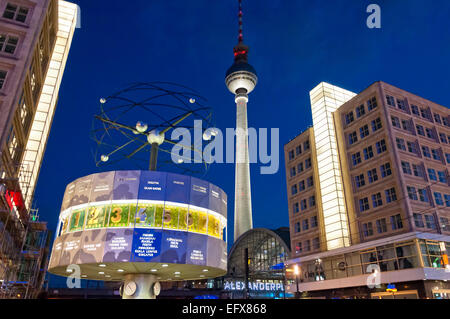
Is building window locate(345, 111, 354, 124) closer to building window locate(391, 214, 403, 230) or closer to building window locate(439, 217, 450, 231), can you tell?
building window locate(391, 214, 403, 230)

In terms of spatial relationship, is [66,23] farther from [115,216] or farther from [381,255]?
[381,255]

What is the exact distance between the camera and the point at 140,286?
78.2 ft

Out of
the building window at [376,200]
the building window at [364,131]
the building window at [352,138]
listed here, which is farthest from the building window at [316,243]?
the building window at [364,131]

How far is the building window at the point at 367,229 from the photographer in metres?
49.5

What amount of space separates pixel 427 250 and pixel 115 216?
39.2 m

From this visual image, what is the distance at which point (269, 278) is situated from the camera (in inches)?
3420

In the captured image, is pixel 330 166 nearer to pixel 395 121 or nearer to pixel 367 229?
pixel 367 229

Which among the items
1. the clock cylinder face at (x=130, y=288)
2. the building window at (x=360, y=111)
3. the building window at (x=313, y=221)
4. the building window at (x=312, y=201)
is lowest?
the clock cylinder face at (x=130, y=288)

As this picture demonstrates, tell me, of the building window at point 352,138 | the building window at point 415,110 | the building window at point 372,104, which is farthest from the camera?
the building window at point 352,138

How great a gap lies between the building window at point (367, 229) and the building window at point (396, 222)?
416 cm

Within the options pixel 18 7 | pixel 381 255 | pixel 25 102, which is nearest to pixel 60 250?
pixel 25 102

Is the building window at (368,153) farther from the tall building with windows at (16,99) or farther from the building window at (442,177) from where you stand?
the tall building with windows at (16,99)

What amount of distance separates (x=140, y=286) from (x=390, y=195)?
38120 mm

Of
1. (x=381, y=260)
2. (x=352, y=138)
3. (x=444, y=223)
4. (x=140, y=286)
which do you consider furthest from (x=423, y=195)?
(x=140, y=286)
